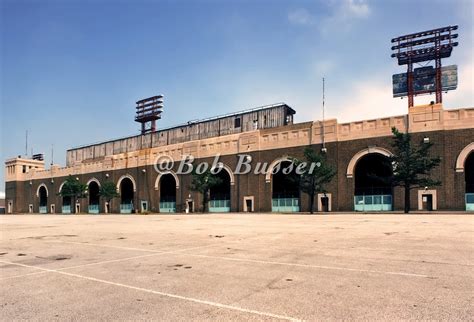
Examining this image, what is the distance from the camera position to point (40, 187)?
3066 inches

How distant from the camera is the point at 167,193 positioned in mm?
56062

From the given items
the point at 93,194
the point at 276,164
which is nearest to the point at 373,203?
the point at 276,164

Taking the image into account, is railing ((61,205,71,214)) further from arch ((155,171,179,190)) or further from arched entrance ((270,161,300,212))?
arched entrance ((270,161,300,212))

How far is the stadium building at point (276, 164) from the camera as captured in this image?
3322 cm

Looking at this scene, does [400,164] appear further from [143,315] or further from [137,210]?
[137,210]

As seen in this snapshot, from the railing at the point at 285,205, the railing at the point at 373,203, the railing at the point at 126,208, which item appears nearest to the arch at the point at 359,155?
the railing at the point at 373,203

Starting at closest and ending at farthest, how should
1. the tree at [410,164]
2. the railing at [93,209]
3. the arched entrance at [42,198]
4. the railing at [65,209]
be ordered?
the tree at [410,164] → the railing at [93,209] → the railing at [65,209] → the arched entrance at [42,198]

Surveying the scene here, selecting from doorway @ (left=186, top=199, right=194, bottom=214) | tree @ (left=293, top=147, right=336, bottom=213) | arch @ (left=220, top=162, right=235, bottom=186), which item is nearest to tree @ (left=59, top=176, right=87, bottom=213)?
doorway @ (left=186, top=199, right=194, bottom=214)

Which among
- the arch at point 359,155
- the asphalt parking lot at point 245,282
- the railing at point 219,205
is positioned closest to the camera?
the asphalt parking lot at point 245,282

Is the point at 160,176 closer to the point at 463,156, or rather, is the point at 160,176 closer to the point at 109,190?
the point at 109,190

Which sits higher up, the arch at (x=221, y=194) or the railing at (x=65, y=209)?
the arch at (x=221, y=194)

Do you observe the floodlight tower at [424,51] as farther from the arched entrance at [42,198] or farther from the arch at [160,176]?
the arched entrance at [42,198]

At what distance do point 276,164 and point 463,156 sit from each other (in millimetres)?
18793

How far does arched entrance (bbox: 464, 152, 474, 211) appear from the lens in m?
33.2
